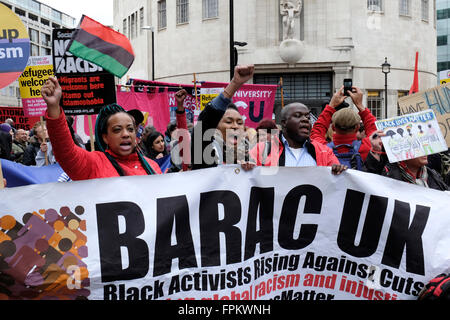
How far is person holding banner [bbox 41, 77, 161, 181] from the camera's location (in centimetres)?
291

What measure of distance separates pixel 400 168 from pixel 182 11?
2941 cm

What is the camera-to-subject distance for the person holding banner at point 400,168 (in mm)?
3684

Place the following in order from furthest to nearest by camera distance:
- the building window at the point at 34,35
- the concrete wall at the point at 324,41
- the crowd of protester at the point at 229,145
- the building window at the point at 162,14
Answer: the building window at the point at 34,35, the building window at the point at 162,14, the concrete wall at the point at 324,41, the crowd of protester at the point at 229,145

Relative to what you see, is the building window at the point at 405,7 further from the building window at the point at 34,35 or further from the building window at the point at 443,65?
the building window at the point at 34,35

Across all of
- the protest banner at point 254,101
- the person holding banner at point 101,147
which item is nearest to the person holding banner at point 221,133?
the person holding banner at point 101,147

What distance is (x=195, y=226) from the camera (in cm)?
314

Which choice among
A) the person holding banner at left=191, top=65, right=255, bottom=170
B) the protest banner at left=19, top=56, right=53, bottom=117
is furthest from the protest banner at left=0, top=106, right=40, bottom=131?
the person holding banner at left=191, top=65, right=255, bottom=170

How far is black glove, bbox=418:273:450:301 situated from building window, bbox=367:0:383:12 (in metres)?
28.7

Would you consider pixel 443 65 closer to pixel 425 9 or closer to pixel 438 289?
pixel 425 9

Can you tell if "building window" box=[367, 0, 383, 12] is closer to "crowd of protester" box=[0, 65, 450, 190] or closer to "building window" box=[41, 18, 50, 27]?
"crowd of protester" box=[0, 65, 450, 190]

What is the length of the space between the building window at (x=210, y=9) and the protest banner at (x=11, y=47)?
26.9 meters

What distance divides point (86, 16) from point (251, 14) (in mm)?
25293

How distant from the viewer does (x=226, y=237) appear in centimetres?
312

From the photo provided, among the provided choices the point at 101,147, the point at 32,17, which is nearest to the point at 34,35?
the point at 32,17
